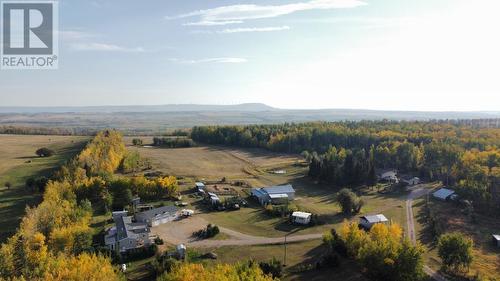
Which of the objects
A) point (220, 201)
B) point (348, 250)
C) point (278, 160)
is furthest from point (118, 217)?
point (278, 160)

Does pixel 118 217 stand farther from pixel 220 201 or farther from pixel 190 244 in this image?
pixel 220 201

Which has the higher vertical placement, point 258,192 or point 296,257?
point 258,192

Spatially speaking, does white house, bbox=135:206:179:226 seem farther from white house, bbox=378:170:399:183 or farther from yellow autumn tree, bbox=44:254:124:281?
white house, bbox=378:170:399:183

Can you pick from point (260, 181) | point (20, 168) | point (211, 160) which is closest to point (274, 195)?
point (260, 181)

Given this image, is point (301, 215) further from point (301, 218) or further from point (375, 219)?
point (375, 219)

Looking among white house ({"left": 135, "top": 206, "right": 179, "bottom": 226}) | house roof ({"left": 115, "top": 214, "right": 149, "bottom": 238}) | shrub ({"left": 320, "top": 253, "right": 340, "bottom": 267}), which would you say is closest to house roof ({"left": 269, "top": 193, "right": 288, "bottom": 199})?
white house ({"left": 135, "top": 206, "right": 179, "bottom": 226})

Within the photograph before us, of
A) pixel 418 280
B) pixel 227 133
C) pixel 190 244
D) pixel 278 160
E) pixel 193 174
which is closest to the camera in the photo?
pixel 418 280
